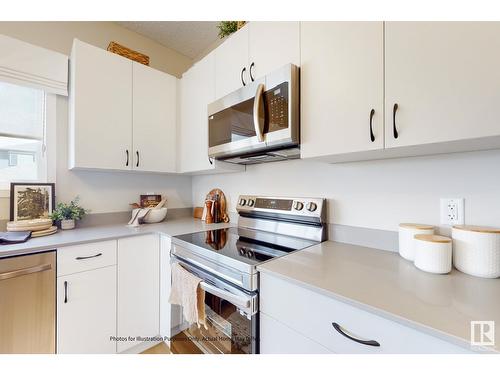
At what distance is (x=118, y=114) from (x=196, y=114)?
589mm

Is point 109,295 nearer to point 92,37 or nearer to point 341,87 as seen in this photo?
point 341,87

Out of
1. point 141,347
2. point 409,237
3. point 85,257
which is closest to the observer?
point 409,237

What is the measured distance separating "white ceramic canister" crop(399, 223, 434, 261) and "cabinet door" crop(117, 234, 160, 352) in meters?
1.48

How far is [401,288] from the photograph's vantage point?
700 mm

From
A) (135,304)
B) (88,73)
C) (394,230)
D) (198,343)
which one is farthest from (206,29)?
(198,343)

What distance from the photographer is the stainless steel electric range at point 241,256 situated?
0.95 metres

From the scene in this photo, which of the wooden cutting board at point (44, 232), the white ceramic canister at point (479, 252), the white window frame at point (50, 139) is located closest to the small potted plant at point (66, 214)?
the wooden cutting board at point (44, 232)

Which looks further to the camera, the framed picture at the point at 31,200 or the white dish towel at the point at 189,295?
the framed picture at the point at 31,200

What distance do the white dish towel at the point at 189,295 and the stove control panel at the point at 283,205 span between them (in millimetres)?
653

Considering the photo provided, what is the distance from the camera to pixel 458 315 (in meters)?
0.55

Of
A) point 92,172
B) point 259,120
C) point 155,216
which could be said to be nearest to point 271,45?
point 259,120

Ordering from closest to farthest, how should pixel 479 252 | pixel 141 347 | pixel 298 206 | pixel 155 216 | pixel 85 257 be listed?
1. pixel 479 252
2. pixel 85 257
3. pixel 298 206
4. pixel 141 347
5. pixel 155 216

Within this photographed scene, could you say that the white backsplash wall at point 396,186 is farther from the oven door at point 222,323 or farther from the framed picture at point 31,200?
the framed picture at point 31,200
